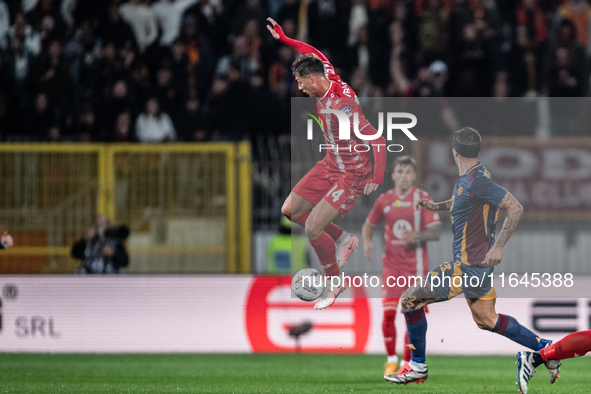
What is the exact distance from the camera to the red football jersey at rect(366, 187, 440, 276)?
939cm

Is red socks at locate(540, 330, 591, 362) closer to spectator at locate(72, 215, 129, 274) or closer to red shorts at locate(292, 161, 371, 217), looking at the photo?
red shorts at locate(292, 161, 371, 217)

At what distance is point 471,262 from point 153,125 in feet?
21.9

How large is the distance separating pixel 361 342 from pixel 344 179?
4.18 meters

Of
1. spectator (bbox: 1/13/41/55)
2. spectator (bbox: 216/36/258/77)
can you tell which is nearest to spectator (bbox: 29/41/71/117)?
spectator (bbox: 1/13/41/55)

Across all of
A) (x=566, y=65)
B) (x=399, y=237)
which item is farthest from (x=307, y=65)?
(x=566, y=65)

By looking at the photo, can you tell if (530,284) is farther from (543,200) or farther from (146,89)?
(146,89)

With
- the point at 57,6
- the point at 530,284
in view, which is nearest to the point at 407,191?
the point at 530,284

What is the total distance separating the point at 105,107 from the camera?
43.5ft

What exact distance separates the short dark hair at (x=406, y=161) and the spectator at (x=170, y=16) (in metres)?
6.36

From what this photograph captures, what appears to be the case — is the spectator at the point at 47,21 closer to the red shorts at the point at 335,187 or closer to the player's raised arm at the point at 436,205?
the red shorts at the point at 335,187

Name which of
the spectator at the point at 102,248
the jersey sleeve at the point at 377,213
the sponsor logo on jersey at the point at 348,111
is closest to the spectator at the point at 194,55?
the spectator at the point at 102,248

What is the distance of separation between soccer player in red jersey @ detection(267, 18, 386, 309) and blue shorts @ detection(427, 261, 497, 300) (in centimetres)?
107

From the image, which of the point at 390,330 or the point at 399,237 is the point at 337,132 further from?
the point at 390,330

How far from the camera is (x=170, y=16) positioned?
1458cm
